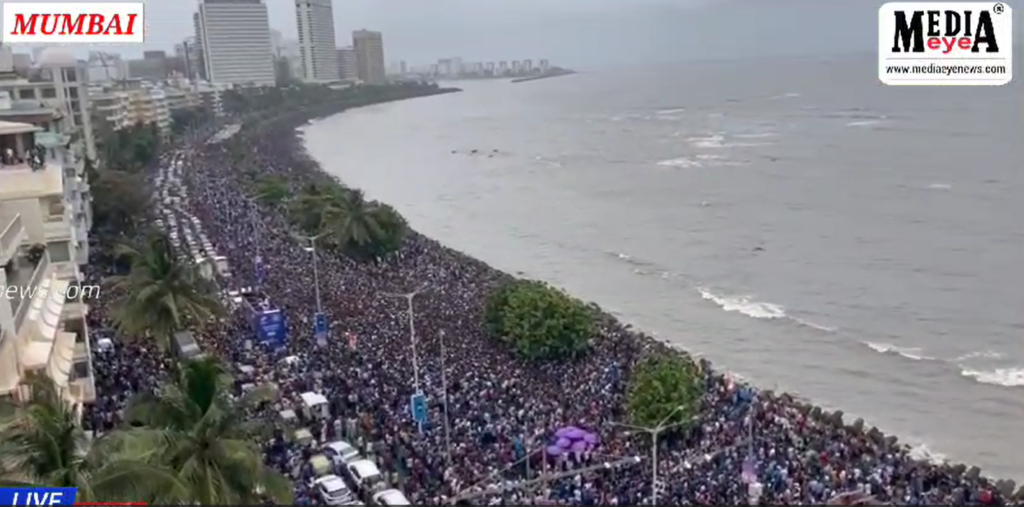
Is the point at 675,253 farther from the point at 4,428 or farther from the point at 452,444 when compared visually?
the point at 4,428

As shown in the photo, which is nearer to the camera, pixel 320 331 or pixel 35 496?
pixel 35 496

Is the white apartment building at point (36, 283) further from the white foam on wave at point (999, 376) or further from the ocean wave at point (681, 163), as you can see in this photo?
the ocean wave at point (681, 163)

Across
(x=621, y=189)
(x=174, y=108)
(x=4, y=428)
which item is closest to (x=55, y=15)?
(x=4, y=428)

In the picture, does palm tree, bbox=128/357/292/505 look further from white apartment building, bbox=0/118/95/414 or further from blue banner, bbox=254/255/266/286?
blue banner, bbox=254/255/266/286

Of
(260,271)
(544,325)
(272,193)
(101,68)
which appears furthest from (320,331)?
(101,68)

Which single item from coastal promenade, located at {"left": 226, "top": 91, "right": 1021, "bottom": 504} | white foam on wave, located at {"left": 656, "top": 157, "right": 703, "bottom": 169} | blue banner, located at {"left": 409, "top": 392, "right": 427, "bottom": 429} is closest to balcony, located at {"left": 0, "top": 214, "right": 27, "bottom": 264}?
blue banner, located at {"left": 409, "top": 392, "right": 427, "bottom": 429}

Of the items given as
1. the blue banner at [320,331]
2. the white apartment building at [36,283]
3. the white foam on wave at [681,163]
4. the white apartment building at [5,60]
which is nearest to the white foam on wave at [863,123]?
the white foam on wave at [681,163]

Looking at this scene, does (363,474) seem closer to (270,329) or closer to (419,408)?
(419,408)
